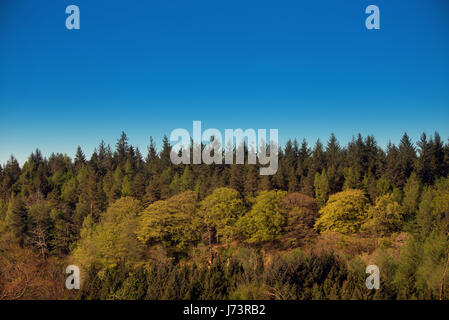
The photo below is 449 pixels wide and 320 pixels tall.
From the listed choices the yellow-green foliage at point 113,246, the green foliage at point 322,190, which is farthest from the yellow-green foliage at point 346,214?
the yellow-green foliage at point 113,246

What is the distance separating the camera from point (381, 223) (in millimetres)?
29969

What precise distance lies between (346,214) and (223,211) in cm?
1450

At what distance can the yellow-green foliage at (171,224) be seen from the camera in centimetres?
3190

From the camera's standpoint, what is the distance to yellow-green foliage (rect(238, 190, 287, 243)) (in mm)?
32594

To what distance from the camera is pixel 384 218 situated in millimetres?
29703

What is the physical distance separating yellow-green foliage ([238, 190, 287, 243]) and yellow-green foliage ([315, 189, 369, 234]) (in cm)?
476

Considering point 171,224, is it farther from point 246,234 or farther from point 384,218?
point 384,218

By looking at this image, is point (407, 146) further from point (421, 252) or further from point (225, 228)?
point (225, 228)

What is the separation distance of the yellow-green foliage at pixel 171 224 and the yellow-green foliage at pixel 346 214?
15191mm

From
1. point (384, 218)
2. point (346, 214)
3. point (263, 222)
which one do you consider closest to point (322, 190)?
point (346, 214)

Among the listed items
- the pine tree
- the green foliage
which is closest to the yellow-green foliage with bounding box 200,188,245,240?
the green foliage

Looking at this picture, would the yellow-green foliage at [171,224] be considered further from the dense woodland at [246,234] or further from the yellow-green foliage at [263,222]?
the yellow-green foliage at [263,222]

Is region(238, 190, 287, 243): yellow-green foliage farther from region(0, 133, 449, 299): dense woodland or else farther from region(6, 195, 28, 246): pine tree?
region(6, 195, 28, 246): pine tree
